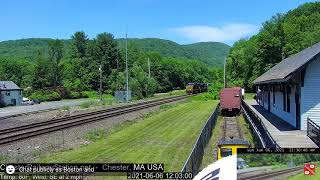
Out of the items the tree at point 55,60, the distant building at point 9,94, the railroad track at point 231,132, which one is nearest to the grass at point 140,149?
the railroad track at point 231,132

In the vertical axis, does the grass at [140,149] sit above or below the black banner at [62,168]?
below

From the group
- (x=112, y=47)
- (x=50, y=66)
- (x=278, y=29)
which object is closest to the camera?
(x=278, y=29)

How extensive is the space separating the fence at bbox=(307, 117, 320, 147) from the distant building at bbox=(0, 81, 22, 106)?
8430 cm

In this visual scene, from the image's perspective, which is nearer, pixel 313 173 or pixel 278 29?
pixel 313 173

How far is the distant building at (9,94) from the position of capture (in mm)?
101375

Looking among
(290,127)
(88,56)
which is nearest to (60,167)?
(290,127)

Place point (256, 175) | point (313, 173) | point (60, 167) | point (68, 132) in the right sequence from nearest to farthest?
point (313, 173) → point (256, 175) → point (60, 167) → point (68, 132)

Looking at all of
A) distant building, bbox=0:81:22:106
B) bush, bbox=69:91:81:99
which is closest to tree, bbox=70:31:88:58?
bush, bbox=69:91:81:99

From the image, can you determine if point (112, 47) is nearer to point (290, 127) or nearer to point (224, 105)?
point (224, 105)

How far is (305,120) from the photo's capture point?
26766 mm

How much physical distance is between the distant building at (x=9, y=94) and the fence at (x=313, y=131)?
8430cm

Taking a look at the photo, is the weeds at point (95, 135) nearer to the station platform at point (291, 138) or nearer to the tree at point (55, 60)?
the station platform at point (291, 138)

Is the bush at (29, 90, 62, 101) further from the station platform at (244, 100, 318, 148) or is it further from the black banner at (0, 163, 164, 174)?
the black banner at (0, 163, 164, 174)

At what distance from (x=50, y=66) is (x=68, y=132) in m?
121
